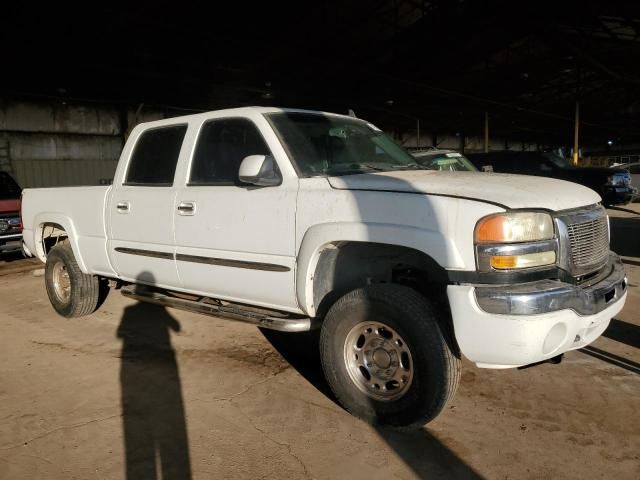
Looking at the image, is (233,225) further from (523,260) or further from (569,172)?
(569,172)

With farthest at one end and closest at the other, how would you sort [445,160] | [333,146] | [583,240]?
[445,160] → [333,146] → [583,240]

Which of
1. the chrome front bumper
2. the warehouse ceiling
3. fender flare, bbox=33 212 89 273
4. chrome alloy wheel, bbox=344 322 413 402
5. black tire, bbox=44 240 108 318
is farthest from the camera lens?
the warehouse ceiling

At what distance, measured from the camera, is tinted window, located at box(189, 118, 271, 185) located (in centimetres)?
384

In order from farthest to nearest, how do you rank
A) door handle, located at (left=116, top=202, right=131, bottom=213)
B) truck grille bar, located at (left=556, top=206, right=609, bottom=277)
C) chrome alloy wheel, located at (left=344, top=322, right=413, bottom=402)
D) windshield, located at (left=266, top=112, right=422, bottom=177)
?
door handle, located at (left=116, top=202, right=131, bottom=213) < windshield, located at (left=266, top=112, right=422, bottom=177) < chrome alloy wheel, located at (left=344, top=322, right=413, bottom=402) < truck grille bar, located at (left=556, top=206, right=609, bottom=277)

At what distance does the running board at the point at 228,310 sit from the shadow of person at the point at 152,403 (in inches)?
19.1

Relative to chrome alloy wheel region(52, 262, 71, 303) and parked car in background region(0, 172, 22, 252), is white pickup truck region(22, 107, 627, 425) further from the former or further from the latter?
parked car in background region(0, 172, 22, 252)

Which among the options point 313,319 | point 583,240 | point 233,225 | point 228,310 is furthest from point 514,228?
point 228,310

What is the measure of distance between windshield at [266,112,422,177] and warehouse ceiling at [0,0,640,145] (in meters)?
10.9

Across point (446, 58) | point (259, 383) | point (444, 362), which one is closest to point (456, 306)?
point (444, 362)

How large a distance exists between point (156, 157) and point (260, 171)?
1.54 meters

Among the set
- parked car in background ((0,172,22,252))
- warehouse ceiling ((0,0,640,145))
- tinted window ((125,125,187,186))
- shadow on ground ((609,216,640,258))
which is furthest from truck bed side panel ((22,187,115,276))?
warehouse ceiling ((0,0,640,145))

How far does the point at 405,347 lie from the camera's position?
3.07 meters

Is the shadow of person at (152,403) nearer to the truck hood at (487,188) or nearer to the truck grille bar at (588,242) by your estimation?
the truck hood at (487,188)

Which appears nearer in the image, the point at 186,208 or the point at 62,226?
the point at 186,208
